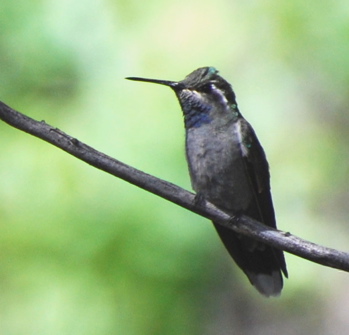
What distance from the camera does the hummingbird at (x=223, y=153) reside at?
14.1 ft

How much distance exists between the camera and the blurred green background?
478 cm

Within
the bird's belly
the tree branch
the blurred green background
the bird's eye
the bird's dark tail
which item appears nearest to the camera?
the tree branch

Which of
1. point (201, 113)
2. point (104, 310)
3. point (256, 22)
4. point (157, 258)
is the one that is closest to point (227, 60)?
point (256, 22)

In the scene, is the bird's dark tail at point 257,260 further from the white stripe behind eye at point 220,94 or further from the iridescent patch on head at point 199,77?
the iridescent patch on head at point 199,77

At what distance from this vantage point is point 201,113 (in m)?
4.36

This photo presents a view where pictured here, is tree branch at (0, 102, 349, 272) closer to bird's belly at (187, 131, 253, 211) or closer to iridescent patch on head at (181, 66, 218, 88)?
bird's belly at (187, 131, 253, 211)

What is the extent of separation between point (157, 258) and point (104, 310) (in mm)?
400

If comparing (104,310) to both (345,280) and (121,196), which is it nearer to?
(121,196)

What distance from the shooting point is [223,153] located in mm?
4305

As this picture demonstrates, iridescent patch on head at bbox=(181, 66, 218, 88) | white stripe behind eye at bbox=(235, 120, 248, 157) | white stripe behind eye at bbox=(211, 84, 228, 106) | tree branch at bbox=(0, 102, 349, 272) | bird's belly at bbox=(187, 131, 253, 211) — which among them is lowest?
tree branch at bbox=(0, 102, 349, 272)

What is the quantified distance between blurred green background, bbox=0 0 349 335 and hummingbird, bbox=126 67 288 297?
424 mm

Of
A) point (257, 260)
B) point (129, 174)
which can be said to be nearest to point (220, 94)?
point (257, 260)

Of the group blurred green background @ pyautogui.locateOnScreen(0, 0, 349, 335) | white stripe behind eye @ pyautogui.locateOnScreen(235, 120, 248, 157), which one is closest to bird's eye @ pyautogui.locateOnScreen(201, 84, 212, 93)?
white stripe behind eye @ pyautogui.locateOnScreen(235, 120, 248, 157)

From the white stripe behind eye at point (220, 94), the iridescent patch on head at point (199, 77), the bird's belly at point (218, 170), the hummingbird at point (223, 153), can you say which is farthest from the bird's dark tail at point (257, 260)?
the iridescent patch on head at point (199, 77)
